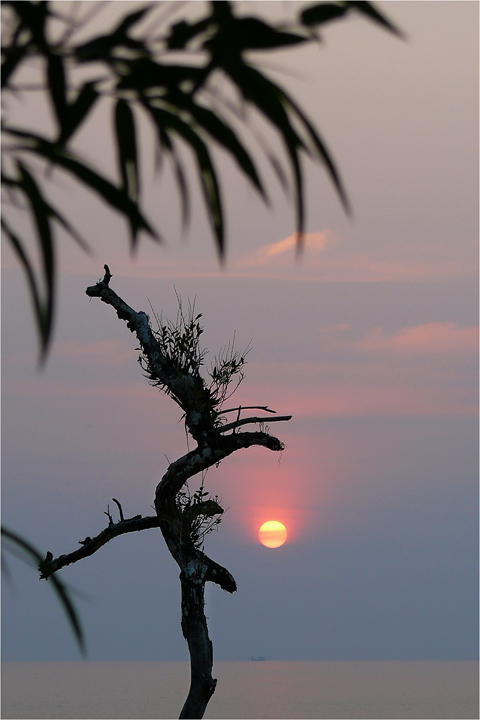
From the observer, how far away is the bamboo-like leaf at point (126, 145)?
5.45 metres

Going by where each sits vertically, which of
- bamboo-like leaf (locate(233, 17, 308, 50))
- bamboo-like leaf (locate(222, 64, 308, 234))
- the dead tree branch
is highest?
the dead tree branch

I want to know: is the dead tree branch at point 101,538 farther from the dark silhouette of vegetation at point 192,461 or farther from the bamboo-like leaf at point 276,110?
the bamboo-like leaf at point 276,110

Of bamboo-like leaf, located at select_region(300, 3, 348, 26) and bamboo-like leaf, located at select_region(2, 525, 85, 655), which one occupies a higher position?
bamboo-like leaf, located at select_region(300, 3, 348, 26)

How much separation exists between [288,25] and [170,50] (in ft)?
2.20

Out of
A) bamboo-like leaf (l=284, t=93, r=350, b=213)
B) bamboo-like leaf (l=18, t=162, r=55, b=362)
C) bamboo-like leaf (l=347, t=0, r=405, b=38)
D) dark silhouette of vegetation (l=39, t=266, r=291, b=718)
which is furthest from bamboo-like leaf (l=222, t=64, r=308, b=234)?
dark silhouette of vegetation (l=39, t=266, r=291, b=718)

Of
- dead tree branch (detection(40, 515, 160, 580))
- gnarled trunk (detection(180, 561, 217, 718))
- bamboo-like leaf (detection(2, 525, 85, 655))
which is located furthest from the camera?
dead tree branch (detection(40, 515, 160, 580))

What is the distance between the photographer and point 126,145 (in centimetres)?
559

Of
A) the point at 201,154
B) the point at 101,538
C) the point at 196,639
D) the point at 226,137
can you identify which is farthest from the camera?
the point at 101,538

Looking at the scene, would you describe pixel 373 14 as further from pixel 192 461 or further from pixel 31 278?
pixel 192 461

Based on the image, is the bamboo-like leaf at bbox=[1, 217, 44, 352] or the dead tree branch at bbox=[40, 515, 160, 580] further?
the dead tree branch at bbox=[40, 515, 160, 580]

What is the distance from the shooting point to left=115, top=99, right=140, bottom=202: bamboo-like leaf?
5.45m

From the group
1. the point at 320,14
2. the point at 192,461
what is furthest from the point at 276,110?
the point at 192,461

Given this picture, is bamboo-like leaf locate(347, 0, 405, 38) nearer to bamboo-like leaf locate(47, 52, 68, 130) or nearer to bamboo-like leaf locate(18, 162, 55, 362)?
bamboo-like leaf locate(47, 52, 68, 130)

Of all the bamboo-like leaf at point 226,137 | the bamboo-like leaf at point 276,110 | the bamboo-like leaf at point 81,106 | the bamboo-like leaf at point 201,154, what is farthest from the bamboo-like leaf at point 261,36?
the bamboo-like leaf at point 81,106
